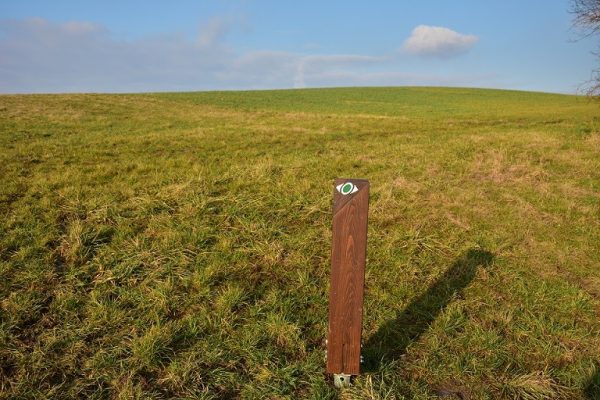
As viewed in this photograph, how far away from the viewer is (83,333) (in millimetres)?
3676

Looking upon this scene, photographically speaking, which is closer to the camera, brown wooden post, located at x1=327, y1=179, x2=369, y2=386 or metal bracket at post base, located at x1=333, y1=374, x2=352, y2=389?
brown wooden post, located at x1=327, y1=179, x2=369, y2=386

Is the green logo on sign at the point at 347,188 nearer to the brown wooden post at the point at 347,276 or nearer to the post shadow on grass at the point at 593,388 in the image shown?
the brown wooden post at the point at 347,276

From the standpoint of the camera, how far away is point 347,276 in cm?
296

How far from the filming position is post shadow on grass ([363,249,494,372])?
360 centimetres

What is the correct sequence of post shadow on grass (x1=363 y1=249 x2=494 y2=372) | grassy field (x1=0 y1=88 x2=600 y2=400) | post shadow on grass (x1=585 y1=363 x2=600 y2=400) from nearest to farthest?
post shadow on grass (x1=585 y1=363 x2=600 y2=400) → grassy field (x1=0 y1=88 x2=600 y2=400) → post shadow on grass (x1=363 y1=249 x2=494 y2=372)

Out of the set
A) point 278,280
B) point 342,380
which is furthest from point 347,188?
point 278,280

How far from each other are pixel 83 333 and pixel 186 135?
9920mm

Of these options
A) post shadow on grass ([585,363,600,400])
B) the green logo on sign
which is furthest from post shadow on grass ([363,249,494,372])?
the green logo on sign

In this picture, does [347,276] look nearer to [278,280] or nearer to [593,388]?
[278,280]

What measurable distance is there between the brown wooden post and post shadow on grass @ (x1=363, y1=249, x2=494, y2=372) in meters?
0.41

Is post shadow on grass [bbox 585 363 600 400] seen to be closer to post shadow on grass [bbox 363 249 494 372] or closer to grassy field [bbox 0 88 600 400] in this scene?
grassy field [bbox 0 88 600 400]

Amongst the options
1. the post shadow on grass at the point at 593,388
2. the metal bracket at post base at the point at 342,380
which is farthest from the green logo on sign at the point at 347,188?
the post shadow on grass at the point at 593,388

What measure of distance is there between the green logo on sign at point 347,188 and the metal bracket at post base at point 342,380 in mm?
1475

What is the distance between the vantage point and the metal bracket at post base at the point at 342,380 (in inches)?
125
